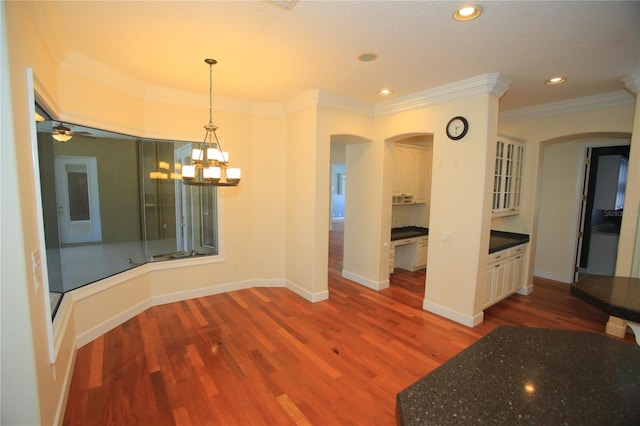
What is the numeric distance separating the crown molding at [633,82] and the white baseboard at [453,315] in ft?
9.74

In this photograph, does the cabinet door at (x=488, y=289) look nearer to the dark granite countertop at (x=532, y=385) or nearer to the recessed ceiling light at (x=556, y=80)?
the recessed ceiling light at (x=556, y=80)

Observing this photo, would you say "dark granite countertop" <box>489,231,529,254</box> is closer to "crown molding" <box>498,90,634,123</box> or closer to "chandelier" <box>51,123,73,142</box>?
"crown molding" <box>498,90,634,123</box>

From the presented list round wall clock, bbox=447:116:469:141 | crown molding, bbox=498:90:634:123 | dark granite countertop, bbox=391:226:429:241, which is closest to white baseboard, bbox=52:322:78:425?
round wall clock, bbox=447:116:469:141

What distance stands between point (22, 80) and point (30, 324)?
54.6 inches

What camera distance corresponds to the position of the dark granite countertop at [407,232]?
538 centimetres

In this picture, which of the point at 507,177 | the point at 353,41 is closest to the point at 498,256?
the point at 507,177

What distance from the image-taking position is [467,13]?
2.09m

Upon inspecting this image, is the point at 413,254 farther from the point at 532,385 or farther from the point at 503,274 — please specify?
the point at 532,385

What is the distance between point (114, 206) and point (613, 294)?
4858 millimetres

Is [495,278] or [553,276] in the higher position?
[495,278]

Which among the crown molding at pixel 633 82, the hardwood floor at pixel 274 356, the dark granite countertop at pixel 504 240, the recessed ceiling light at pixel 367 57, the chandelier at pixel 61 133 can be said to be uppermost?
the recessed ceiling light at pixel 367 57

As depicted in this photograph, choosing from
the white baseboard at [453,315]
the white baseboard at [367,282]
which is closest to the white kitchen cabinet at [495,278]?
the white baseboard at [453,315]

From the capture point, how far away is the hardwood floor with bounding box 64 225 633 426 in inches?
88.3

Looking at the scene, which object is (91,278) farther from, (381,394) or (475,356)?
(475,356)
